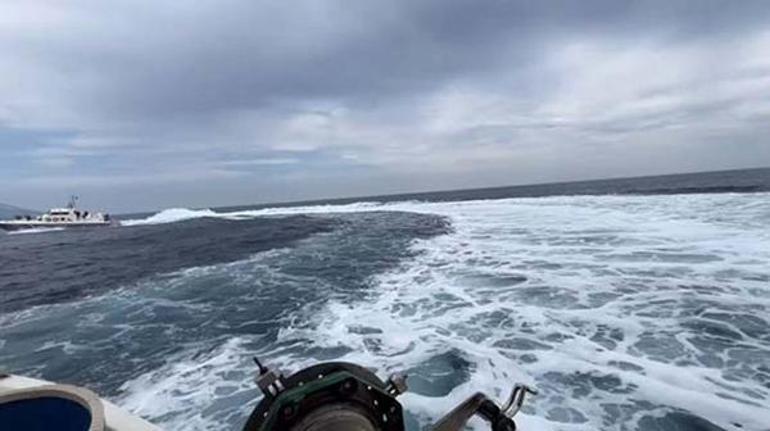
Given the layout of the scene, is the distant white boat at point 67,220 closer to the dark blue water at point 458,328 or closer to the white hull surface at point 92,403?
the dark blue water at point 458,328

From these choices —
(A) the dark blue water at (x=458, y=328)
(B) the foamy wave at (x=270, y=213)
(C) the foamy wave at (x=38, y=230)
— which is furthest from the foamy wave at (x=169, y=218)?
(A) the dark blue water at (x=458, y=328)

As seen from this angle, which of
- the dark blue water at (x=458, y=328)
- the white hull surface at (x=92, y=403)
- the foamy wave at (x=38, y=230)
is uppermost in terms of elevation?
the white hull surface at (x=92, y=403)

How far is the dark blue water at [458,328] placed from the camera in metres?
4.83

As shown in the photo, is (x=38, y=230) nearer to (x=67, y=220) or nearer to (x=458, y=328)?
(x=67, y=220)

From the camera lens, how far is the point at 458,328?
280 inches

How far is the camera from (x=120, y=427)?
251 cm

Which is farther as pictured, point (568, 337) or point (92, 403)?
point (568, 337)

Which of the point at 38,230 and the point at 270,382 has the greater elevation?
the point at 270,382

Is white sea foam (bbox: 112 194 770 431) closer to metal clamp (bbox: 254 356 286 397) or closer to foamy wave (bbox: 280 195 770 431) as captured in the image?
foamy wave (bbox: 280 195 770 431)

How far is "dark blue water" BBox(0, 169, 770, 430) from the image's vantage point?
483 centimetres

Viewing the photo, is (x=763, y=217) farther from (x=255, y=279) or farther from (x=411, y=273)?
(x=255, y=279)

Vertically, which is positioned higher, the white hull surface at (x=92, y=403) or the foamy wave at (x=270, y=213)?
the white hull surface at (x=92, y=403)

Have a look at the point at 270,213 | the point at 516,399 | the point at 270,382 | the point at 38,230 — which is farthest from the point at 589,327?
the point at 38,230

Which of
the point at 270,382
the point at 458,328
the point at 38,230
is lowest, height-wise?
the point at 38,230
